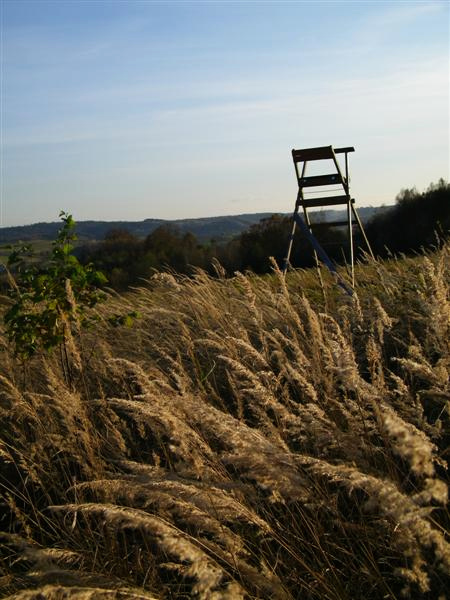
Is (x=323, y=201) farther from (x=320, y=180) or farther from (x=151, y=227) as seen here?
(x=151, y=227)

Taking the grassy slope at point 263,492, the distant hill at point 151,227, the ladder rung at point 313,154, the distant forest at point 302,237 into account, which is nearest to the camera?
the grassy slope at point 263,492

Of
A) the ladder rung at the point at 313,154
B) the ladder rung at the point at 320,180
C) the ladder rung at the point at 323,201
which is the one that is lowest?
the ladder rung at the point at 323,201

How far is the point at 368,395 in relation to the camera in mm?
2057

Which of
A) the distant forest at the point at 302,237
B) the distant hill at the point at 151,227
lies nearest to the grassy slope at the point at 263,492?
the distant forest at the point at 302,237

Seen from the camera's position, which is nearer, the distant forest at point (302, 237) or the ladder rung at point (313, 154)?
the ladder rung at point (313, 154)

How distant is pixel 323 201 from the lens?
35.1 ft

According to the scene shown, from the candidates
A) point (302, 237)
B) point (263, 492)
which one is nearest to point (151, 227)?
point (302, 237)

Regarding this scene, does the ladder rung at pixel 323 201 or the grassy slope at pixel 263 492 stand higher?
the ladder rung at pixel 323 201

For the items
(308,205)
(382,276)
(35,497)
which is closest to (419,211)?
(308,205)

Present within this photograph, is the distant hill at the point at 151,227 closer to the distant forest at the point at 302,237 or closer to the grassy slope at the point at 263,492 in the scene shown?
the distant forest at the point at 302,237

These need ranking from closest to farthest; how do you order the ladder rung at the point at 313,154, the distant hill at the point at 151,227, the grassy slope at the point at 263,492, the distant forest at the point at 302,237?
1. the grassy slope at the point at 263,492
2. the ladder rung at the point at 313,154
3. the distant forest at the point at 302,237
4. the distant hill at the point at 151,227

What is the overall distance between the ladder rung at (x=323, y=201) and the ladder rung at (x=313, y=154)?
675 mm

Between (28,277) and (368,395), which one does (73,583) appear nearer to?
(368,395)

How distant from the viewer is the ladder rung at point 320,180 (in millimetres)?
10445
